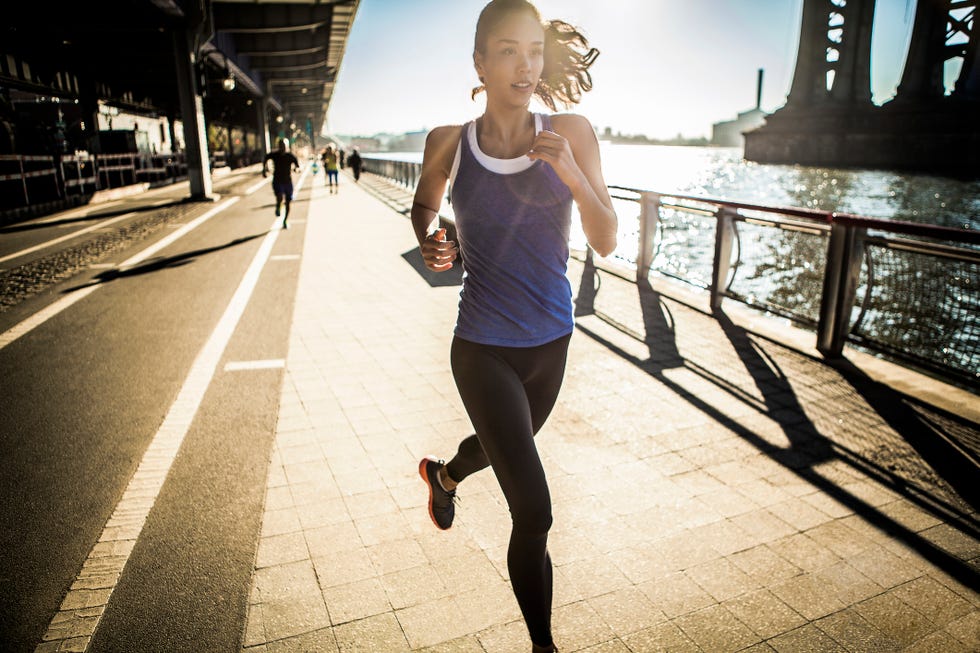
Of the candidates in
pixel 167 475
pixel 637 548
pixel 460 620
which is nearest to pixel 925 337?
pixel 637 548

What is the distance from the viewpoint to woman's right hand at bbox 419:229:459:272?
7.57 feet

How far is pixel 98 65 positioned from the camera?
107 ft

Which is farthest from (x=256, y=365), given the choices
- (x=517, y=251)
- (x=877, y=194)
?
(x=877, y=194)

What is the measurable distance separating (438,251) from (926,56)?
12026cm

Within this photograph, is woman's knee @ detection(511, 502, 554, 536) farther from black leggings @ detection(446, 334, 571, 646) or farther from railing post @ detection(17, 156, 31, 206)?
railing post @ detection(17, 156, 31, 206)

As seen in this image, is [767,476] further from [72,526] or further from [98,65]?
[98,65]

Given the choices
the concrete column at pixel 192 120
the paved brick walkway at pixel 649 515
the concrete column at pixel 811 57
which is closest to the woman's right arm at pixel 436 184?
the paved brick walkway at pixel 649 515

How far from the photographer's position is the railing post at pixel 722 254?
7.61m

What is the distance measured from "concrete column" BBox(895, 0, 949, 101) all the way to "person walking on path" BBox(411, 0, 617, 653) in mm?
118293

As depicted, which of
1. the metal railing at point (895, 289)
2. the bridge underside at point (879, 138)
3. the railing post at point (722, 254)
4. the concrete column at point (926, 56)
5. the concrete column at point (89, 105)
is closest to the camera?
the metal railing at point (895, 289)

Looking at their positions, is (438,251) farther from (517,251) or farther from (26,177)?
(26,177)

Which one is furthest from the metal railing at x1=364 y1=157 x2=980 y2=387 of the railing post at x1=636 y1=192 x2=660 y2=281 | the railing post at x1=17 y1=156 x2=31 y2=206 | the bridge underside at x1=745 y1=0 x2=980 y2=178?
the bridge underside at x1=745 y1=0 x2=980 y2=178

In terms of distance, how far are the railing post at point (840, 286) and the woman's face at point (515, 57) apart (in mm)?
4653

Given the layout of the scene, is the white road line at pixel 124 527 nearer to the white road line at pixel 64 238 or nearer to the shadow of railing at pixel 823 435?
the shadow of railing at pixel 823 435
